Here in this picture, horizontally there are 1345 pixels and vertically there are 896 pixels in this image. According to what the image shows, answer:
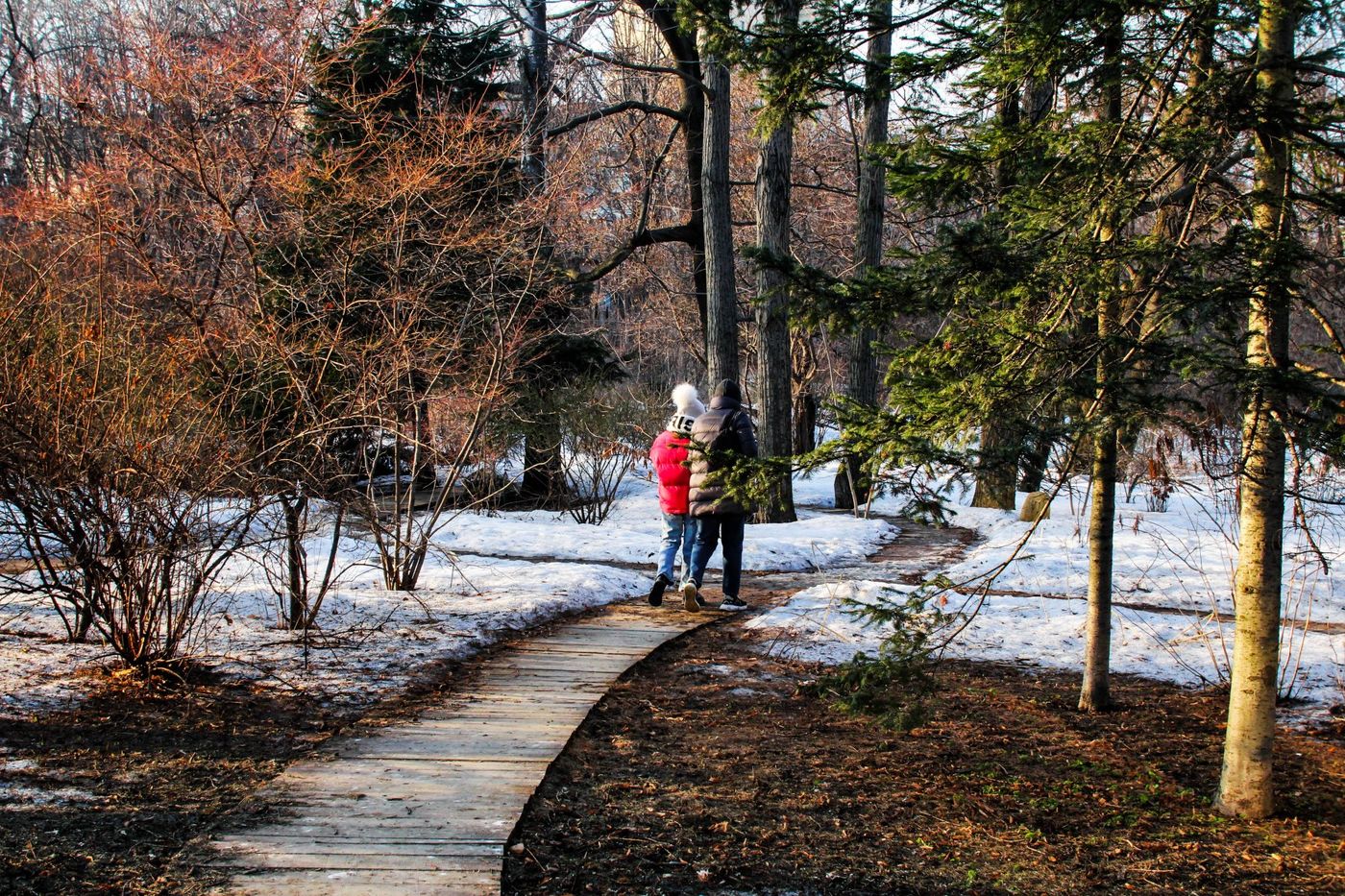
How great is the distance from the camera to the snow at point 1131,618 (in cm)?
600

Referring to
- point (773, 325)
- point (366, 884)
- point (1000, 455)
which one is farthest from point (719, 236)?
point (366, 884)

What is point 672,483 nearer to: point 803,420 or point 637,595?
point 637,595

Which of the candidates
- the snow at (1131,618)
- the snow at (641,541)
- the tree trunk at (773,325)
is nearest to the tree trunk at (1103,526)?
the snow at (1131,618)

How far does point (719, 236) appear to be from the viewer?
564 inches

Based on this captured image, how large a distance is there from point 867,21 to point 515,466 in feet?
44.1

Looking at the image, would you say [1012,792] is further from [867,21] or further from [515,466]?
[515,466]

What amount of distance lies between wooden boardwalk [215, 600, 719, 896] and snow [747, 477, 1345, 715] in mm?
1854

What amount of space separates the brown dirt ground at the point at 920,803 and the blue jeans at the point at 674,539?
8.36 ft

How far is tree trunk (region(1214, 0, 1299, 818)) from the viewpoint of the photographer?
3381mm

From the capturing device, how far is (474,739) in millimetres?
4629

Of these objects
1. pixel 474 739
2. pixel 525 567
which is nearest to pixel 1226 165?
pixel 474 739

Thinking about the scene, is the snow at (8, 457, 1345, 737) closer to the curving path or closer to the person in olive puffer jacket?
the person in olive puffer jacket

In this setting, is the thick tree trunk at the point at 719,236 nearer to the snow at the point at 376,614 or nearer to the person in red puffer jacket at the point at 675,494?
the snow at the point at 376,614

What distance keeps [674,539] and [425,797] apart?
4635mm
